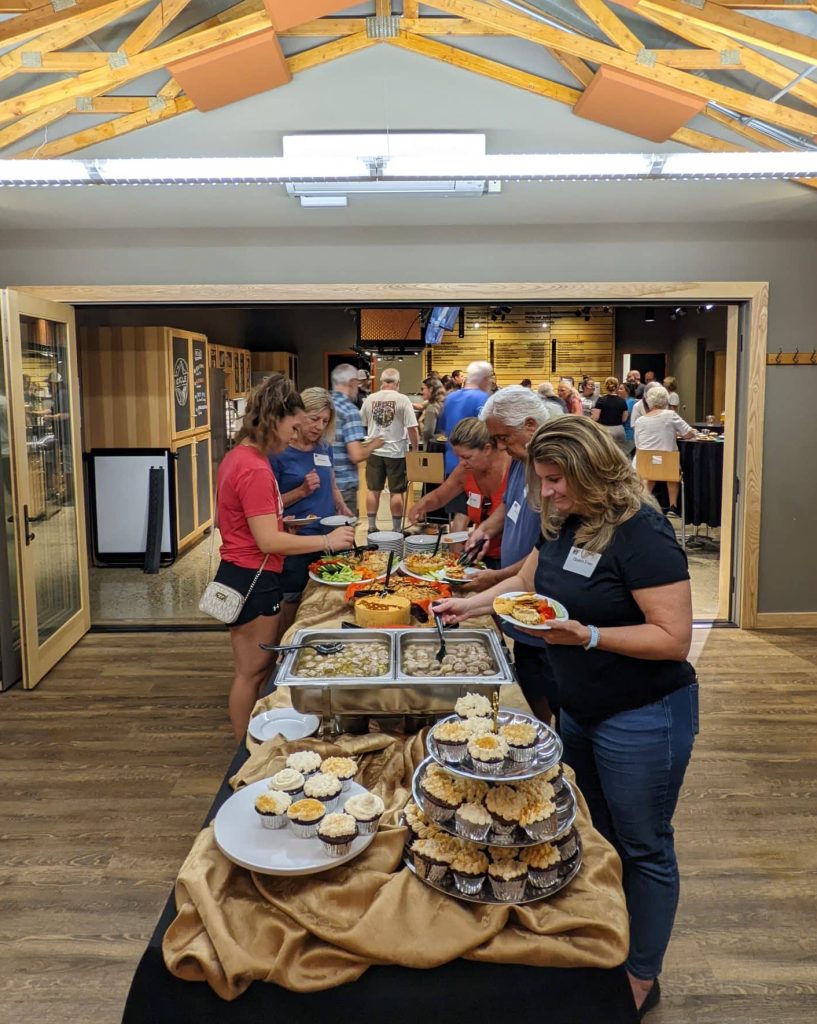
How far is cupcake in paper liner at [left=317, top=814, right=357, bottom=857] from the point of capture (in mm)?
1445

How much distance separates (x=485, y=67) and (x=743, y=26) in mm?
1614

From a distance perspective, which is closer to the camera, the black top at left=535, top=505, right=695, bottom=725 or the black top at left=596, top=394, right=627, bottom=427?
the black top at left=535, top=505, right=695, bottom=725

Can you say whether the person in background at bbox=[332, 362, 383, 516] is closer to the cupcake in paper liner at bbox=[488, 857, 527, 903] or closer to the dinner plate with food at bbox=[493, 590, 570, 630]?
the dinner plate with food at bbox=[493, 590, 570, 630]

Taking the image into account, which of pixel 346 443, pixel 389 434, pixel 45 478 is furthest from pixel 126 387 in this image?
pixel 346 443

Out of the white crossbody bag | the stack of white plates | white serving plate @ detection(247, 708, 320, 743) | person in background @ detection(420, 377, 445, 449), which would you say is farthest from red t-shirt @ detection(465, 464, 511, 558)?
person in background @ detection(420, 377, 445, 449)

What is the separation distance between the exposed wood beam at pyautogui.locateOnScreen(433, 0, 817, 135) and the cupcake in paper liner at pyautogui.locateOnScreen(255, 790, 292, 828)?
3.82 meters

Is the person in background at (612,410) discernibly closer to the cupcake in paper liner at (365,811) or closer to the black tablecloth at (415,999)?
the cupcake in paper liner at (365,811)

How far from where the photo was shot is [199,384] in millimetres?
A: 8820

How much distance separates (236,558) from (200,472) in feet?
19.6

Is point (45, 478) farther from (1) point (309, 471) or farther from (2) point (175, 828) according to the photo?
(2) point (175, 828)

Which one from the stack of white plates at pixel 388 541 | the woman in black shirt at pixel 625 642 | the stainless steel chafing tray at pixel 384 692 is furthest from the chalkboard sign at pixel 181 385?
the woman in black shirt at pixel 625 642

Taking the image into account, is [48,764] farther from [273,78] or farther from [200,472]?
[200,472]

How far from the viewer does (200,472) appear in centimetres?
880

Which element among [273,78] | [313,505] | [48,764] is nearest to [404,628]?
[313,505]
